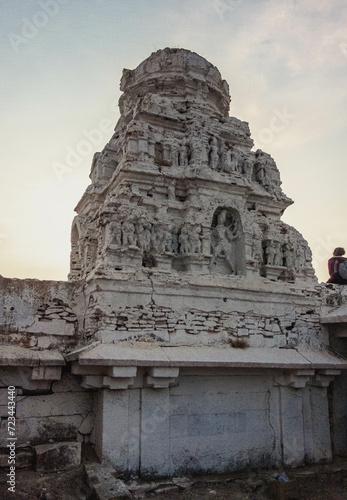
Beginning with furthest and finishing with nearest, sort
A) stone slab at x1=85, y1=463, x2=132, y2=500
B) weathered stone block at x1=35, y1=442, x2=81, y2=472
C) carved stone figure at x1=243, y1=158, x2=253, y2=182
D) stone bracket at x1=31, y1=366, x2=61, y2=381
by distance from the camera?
carved stone figure at x1=243, y1=158, x2=253, y2=182 < stone bracket at x1=31, y1=366, x2=61, y2=381 < weathered stone block at x1=35, y1=442, x2=81, y2=472 < stone slab at x1=85, y1=463, x2=132, y2=500

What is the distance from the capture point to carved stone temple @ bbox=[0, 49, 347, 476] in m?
7.29

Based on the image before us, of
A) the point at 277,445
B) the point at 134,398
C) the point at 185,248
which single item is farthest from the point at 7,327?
the point at 277,445

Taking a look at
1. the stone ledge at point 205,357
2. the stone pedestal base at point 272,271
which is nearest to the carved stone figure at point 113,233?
the stone ledge at point 205,357

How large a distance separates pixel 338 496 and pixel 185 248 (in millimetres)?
5513

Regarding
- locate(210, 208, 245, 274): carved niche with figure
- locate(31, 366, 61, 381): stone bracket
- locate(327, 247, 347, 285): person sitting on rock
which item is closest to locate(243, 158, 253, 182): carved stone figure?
locate(210, 208, 245, 274): carved niche with figure

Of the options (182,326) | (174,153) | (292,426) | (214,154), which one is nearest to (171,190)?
(174,153)

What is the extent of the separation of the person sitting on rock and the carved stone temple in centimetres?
69

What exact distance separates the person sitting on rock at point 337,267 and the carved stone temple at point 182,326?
69cm

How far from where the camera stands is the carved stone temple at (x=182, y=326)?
23.9ft

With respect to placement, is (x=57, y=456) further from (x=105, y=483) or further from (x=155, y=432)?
(x=155, y=432)

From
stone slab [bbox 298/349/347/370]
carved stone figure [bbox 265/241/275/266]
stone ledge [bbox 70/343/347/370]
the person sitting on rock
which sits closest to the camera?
stone ledge [bbox 70/343/347/370]

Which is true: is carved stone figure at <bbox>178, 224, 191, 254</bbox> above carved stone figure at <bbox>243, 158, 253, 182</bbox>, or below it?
below

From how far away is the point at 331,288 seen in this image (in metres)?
10.4

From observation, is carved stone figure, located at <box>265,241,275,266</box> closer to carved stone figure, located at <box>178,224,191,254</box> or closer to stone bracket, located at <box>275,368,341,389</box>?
carved stone figure, located at <box>178,224,191,254</box>
